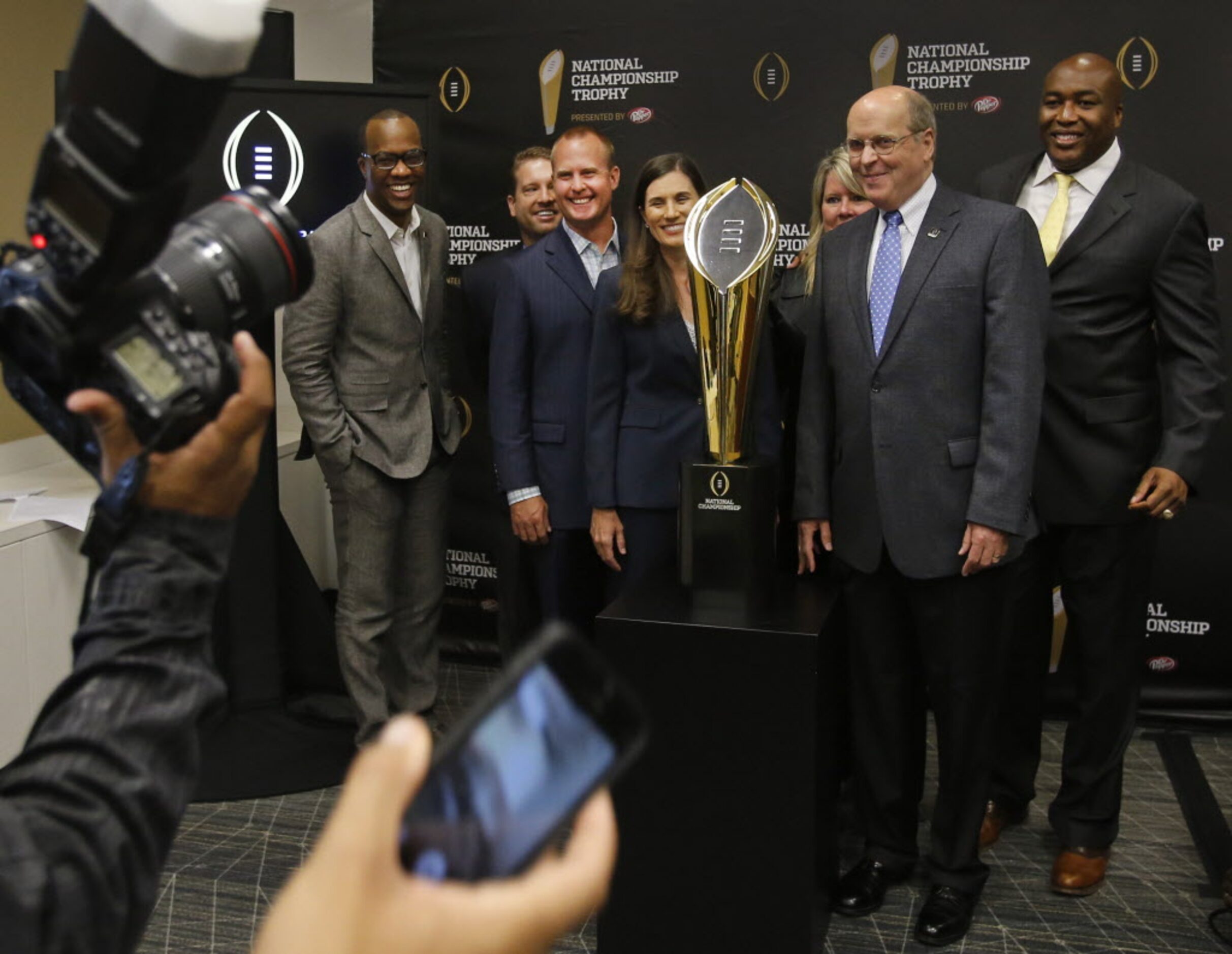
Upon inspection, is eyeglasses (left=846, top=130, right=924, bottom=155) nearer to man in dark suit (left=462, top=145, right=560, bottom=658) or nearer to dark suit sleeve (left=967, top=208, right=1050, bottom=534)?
dark suit sleeve (left=967, top=208, right=1050, bottom=534)

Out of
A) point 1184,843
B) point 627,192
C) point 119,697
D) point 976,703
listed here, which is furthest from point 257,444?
point 627,192

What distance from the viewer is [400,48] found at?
15.0 ft

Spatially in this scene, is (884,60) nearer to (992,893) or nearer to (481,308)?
(481,308)

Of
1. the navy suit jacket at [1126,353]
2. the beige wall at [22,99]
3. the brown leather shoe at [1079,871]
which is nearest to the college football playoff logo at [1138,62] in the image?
the navy suit jacket at [1126,353]

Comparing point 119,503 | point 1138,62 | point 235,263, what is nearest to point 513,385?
point 1138,62

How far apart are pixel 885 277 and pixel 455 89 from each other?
7.87 feet

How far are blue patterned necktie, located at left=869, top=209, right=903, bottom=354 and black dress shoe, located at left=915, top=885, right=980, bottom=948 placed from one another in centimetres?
110

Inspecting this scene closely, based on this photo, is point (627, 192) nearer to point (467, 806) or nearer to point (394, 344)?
point (394, 344)

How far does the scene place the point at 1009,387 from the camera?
245cm

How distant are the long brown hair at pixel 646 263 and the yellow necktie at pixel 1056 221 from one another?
0.76m

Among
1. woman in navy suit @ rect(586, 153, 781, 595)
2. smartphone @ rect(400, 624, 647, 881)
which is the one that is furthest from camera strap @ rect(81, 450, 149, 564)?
woman in navy suit @ rect(586, 153, 781, 595)

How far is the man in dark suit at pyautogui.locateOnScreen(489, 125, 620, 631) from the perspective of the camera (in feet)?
10.6

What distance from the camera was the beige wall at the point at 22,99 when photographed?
3840 mm

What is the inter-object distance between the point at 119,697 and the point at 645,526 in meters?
2.26
